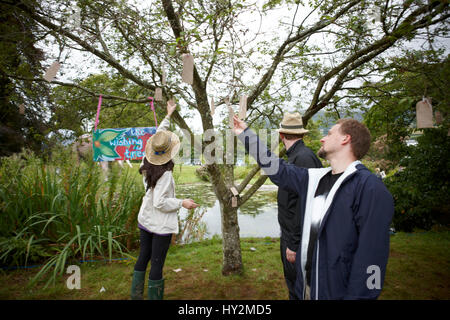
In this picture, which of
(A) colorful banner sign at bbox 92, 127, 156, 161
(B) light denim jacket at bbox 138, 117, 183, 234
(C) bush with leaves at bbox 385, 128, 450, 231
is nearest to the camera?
(B) light denim jacket at bbox 138, 117, 183, 234

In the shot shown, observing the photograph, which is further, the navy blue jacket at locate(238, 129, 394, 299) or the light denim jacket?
the light denim jacket

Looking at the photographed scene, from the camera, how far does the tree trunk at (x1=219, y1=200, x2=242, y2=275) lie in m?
3.08

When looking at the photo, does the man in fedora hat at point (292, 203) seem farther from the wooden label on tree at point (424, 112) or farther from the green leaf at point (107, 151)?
the green leaf at point (107, 151)

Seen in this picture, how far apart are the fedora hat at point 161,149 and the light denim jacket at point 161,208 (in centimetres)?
14

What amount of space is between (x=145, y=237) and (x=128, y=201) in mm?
1978

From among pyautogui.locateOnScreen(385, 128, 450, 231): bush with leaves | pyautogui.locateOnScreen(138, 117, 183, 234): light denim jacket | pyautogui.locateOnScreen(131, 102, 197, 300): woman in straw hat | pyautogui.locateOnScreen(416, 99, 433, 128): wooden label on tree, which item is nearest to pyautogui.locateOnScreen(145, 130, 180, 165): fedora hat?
pyautogui.locateOnScreen(131, 102, 197, 300): woman in straw hat

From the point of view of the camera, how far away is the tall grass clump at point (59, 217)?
2.91m

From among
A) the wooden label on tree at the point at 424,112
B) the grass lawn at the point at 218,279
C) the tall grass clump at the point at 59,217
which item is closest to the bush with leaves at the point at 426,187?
the grass lawn at the point at 218,279

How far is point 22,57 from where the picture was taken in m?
3.04

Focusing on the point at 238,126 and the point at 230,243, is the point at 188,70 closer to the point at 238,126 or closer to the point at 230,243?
the point at 238,126

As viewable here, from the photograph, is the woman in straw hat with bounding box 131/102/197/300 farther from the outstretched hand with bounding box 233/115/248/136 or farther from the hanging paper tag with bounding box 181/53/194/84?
the outstretched hand with bounding box 233/115/248/136

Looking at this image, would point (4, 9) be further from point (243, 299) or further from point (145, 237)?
point (243, 299)

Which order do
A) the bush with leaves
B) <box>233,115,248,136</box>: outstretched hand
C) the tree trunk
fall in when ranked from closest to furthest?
<box>233,115,248,136</box>: outstretched hand
the tree trunk
the bush with leaves

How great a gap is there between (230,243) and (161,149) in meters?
1.68
